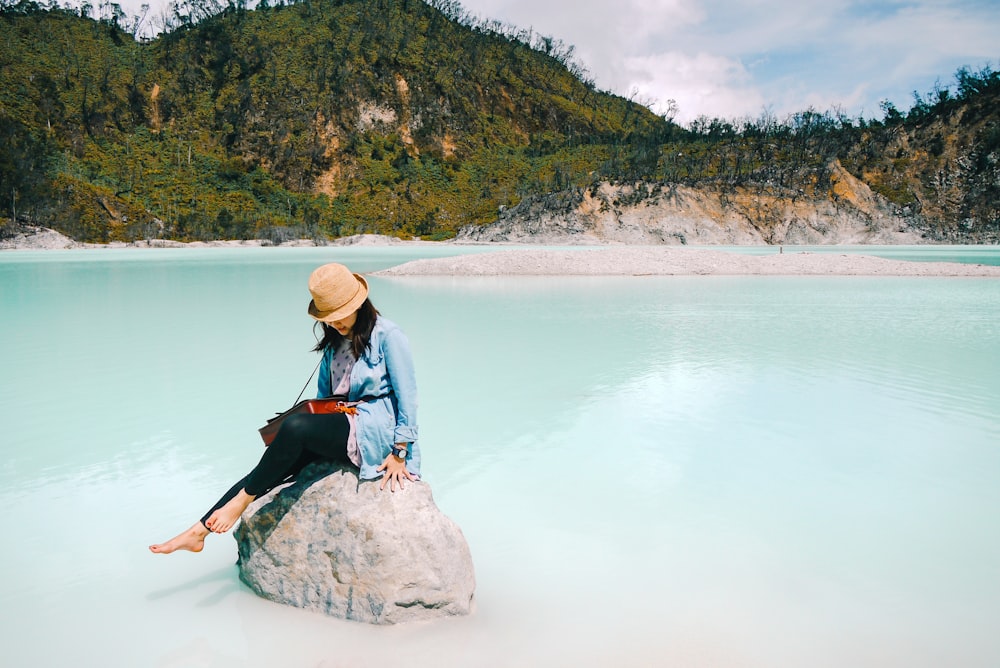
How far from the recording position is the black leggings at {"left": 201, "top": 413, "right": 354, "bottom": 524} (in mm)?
2969

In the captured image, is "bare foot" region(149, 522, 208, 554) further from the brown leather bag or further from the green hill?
the green hill

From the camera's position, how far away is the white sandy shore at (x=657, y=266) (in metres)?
24.0

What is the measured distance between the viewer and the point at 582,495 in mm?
4617

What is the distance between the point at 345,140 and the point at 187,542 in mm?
82146

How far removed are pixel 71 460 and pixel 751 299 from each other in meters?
14.5

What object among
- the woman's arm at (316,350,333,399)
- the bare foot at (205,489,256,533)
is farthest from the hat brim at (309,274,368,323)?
the bare foot at (205,489,256,533)

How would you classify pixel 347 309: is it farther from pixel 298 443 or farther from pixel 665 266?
pixel 665 266

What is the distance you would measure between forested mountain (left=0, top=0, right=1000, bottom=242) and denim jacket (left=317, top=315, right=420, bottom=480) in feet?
179

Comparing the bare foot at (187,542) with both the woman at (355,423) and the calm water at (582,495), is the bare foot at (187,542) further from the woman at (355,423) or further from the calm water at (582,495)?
the calm water at (582,495)

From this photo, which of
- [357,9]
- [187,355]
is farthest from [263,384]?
[357,9]

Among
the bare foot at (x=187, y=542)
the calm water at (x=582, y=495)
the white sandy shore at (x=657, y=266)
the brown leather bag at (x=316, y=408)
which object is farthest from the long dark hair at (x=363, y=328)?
the white sandy shore at (x=657, y=266)

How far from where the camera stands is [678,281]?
21.8m

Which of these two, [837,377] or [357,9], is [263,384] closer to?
[837,377]

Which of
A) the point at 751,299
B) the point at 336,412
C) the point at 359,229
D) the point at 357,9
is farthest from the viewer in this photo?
the point at 357,9
